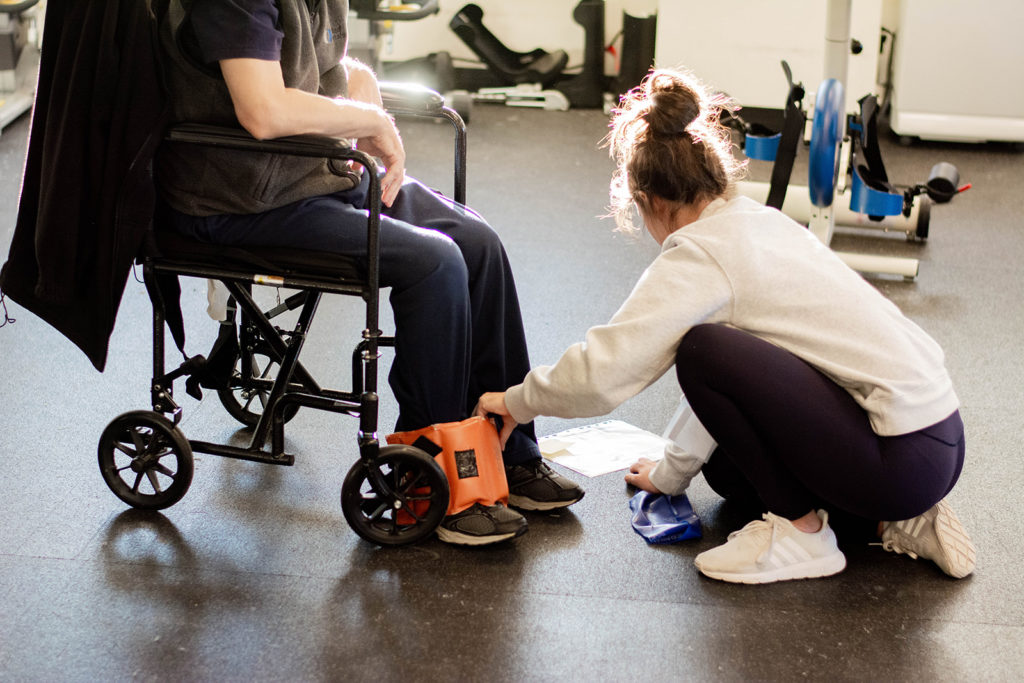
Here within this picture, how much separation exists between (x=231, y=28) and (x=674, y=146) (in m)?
0.66

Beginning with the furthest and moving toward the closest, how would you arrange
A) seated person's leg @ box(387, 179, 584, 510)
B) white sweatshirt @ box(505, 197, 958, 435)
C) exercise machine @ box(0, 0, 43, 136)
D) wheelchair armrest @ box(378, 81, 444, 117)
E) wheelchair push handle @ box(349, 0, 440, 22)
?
1. wheelchair push handle @ box(349, 0, 440, 22)
2. exercise machine @ box(0, 0, 43, 136)
3. wheelchair armrest @ box(378, 81, 444, 117)
4. seated person's leg @ box(387, 179, 584, 510)
5. white sweatshirt @ box(505, 197, 958, 435)

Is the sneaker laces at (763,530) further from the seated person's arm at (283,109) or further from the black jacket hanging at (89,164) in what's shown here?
the black jacket hanging at (89,164)

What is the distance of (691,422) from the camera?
1956 millimetres

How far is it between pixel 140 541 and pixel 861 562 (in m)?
1.18

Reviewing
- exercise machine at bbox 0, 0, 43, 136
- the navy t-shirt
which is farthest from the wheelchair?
exercise machine at bbox 0, 0, 43, 136

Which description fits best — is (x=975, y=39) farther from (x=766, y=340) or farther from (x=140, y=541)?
(x=140, y=541)

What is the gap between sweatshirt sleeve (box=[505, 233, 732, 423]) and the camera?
1674mm

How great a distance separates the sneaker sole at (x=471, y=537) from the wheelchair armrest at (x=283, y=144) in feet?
1.97

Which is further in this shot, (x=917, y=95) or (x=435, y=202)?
(x=917, y=95)

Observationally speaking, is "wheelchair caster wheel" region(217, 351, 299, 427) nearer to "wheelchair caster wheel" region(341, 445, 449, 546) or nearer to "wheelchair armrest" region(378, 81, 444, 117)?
"wheelchair caster wheel" region(341, 445, 449, 546)

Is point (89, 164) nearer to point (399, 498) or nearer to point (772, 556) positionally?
point (399, 498)

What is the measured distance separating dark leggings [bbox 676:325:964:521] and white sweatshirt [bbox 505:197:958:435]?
0.03 m

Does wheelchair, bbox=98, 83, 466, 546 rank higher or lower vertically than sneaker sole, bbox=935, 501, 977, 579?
higher

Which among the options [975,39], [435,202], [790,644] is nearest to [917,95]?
[975,39]
